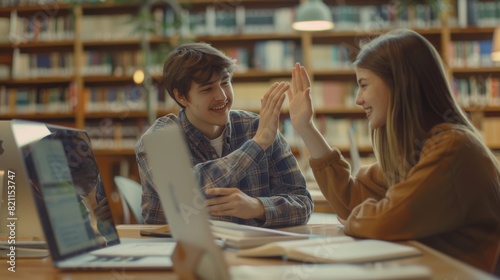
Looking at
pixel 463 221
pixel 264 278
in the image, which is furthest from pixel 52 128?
pixel 463 221

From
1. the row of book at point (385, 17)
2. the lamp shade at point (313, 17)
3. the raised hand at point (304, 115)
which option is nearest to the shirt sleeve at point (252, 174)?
the raised hand at point (304, 115)

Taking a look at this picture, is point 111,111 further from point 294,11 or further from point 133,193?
point 133,193

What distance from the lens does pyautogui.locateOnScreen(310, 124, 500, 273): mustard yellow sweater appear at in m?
1.31

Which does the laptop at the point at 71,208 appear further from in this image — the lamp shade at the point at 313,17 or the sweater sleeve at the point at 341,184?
the lamp shade at the point at 313,17

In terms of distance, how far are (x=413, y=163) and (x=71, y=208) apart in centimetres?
70

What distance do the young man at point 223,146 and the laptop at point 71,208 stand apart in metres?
0.42

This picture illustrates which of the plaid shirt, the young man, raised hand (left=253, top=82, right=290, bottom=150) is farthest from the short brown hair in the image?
raised hand (left=253, top=82, right=290, bottom=150)

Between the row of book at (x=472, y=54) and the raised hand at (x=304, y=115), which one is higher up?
the raised hand at (x=304, y=115)

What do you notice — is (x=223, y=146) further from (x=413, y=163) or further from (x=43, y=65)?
(x=43, y=65)

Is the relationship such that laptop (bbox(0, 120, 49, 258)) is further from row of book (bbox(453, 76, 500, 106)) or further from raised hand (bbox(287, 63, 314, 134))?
row of book (bbox(453, 76, 500, 106))

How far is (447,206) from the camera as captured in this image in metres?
1.31

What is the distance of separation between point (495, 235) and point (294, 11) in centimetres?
416

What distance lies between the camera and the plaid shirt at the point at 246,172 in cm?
169

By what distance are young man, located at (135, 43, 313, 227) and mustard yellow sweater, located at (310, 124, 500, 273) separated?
36 centimetres
